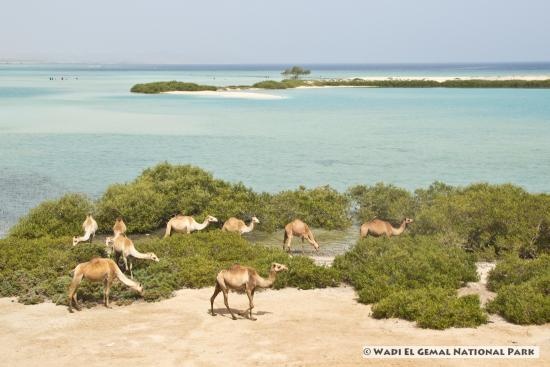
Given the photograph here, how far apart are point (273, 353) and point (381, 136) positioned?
42321 mm

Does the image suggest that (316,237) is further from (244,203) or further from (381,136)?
(381,136)

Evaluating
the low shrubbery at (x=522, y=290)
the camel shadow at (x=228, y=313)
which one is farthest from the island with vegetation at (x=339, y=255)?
the camel shadow at (x=228, y=313)

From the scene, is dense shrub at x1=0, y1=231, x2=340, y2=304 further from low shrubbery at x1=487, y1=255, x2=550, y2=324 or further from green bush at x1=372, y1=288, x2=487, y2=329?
low shrubbery at x1=487, y1=255, x2=550, y2=324

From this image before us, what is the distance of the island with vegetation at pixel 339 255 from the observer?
13.1 meters

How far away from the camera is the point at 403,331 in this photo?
38.8 feet

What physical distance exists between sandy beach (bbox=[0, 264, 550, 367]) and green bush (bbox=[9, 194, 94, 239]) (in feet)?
22.6

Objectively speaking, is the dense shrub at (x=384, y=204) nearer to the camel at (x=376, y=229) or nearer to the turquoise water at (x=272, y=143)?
the camel at (x=376, y=229)

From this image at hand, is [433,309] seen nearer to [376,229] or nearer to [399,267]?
[399,267]

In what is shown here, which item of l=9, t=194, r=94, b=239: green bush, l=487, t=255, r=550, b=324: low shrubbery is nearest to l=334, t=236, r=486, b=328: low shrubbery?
l=487, t=255, r=550, b=324: low shrubbery

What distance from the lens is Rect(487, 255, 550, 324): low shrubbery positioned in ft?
40.1

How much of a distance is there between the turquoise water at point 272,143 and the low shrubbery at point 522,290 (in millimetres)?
16054

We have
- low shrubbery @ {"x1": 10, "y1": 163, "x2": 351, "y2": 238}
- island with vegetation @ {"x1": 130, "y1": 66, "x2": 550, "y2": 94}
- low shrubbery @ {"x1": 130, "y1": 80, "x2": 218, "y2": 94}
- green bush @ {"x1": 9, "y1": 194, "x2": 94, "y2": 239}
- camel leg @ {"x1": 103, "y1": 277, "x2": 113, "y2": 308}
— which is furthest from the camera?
island with vegetation @ {"x1": 130, "y1": 66, "x2": 550, "y2": 94}

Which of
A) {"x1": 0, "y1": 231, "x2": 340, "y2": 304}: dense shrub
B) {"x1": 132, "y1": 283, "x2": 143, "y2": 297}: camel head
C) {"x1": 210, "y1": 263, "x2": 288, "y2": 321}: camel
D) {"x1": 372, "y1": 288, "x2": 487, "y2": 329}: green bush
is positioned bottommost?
{"x1": 0, "y1": 231, "x2": 340, "y2": 304}: dense shrub

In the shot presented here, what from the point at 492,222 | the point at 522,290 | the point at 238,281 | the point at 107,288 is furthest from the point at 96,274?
the point at 492,222
